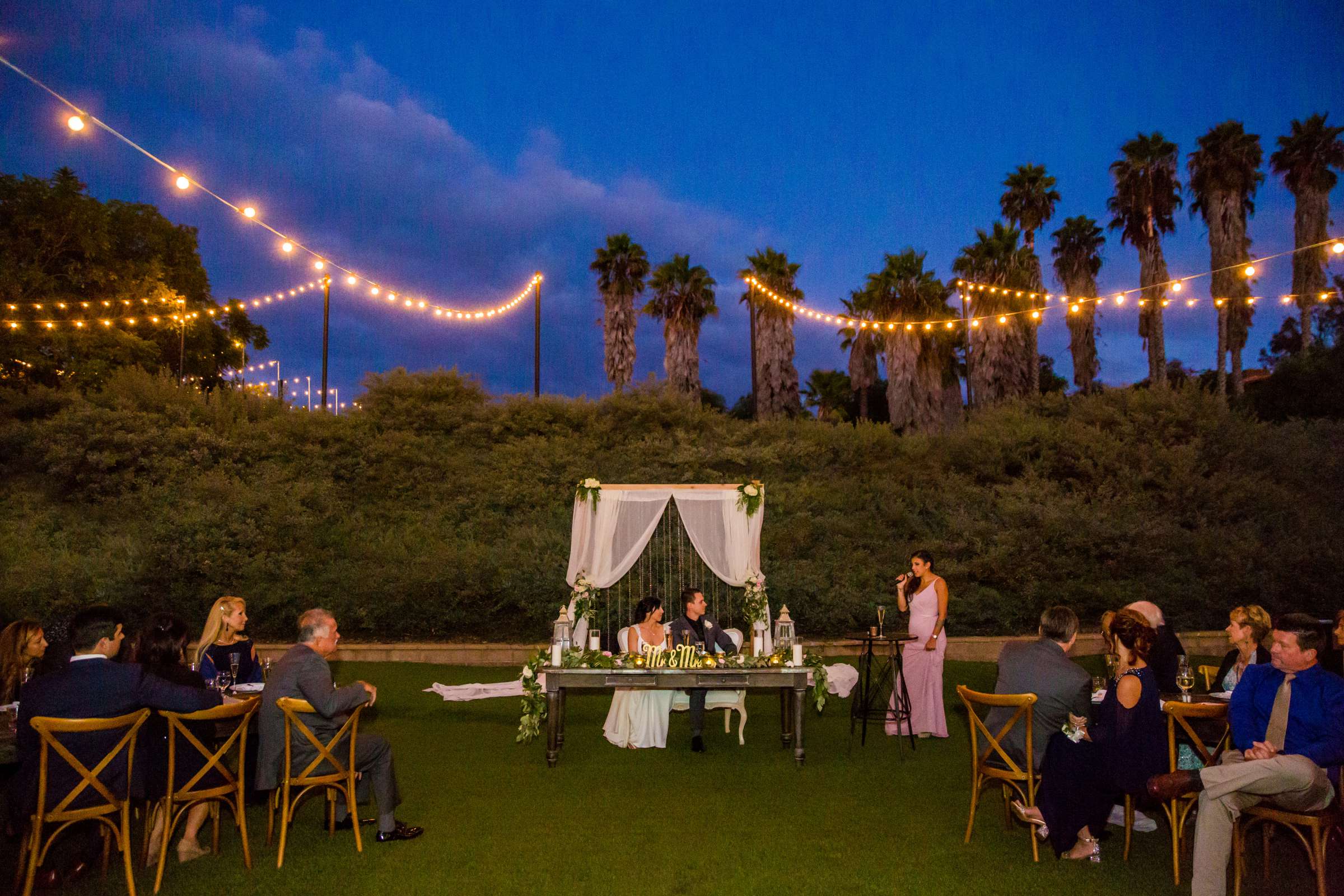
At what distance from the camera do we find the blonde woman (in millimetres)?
6141

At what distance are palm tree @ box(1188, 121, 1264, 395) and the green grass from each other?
2294 centimetres

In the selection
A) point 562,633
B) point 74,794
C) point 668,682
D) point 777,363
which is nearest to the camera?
point 74,794

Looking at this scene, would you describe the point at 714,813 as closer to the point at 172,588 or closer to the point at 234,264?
the point at 172,588

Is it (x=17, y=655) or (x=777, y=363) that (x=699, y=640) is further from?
(x=777, y=363)

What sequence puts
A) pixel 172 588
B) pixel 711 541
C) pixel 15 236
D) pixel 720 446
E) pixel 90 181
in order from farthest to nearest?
pixel 90 181 < pixel 15 236 < pixel 720 446 < pixel 172 588 < pixel 711 541

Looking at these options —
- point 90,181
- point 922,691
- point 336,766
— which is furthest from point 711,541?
point 90,181

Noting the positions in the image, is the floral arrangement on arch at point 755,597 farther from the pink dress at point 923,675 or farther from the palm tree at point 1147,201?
the palm tree at point 1147,201

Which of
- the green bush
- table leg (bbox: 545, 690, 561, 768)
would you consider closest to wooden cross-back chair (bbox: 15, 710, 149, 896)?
table leg (bbox: 545, 690, 561, 768)

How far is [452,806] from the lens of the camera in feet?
19.0

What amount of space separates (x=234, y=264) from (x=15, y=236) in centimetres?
500

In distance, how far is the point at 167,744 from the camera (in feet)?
16.3

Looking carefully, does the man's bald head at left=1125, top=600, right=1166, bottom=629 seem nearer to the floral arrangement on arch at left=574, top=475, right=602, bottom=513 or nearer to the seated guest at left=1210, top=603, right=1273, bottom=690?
the seated guest at left=1210, top=603, right=1273, bottom=690

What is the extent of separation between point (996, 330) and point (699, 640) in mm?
18865

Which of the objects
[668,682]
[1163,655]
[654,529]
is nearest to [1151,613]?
[1163,655]
